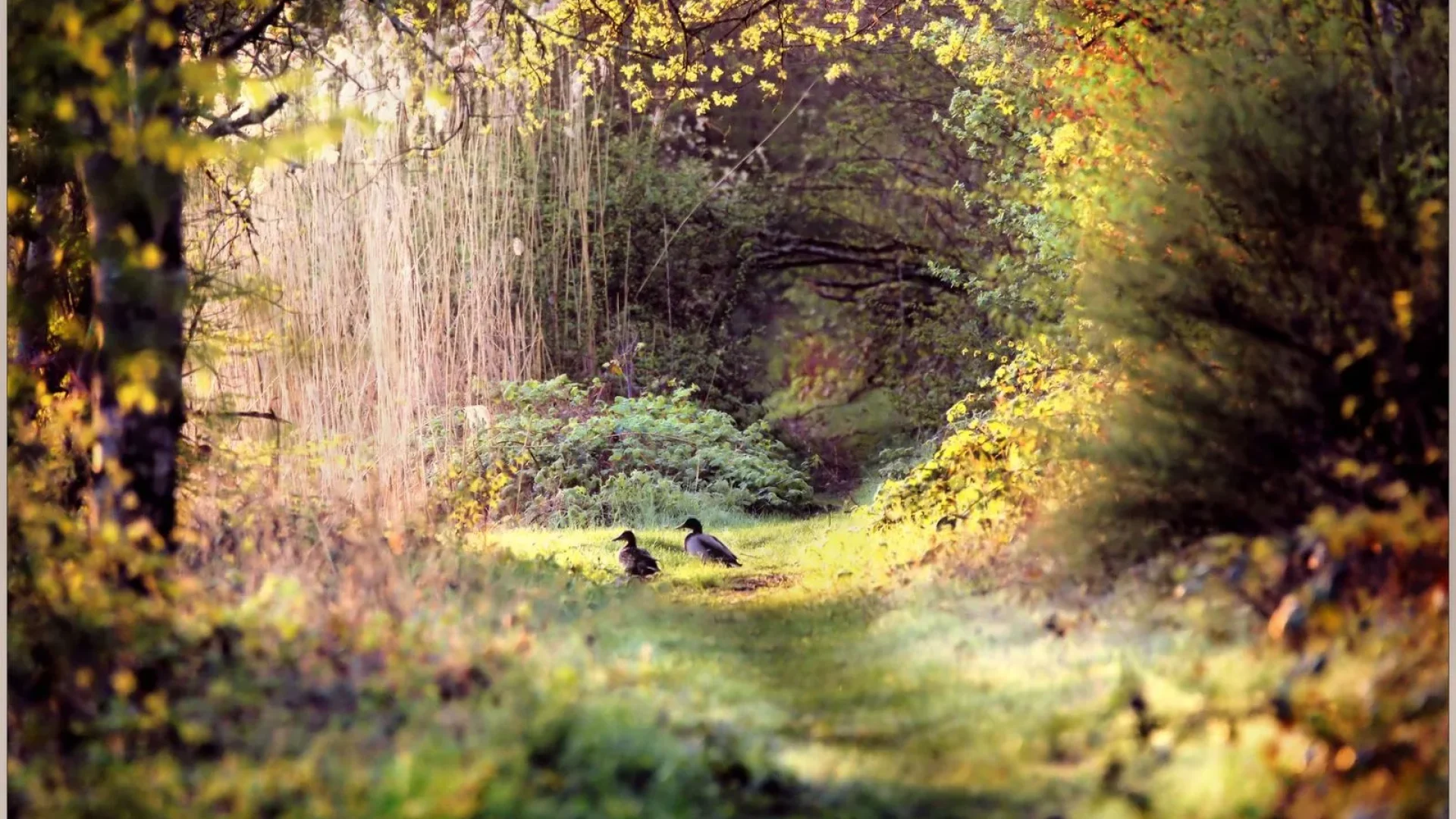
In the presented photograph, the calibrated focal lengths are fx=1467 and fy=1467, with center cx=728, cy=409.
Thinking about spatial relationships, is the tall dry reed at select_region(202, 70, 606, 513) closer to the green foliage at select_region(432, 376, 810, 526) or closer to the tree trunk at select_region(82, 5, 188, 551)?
the green foliage at select_region(432, 376, 810, 526)

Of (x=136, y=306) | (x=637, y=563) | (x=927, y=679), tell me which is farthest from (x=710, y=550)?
(x=136, y=306)

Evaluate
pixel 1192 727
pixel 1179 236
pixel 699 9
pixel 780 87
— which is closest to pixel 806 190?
pixel 780 87

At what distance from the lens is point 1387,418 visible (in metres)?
4.01

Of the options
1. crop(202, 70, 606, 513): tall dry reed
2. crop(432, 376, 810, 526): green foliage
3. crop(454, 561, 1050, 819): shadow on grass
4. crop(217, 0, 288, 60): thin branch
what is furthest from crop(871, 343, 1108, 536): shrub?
crop(217, 0, 288, 60): thin branch

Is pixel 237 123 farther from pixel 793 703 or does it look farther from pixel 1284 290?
pixel 1284 290

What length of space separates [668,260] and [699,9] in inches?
143

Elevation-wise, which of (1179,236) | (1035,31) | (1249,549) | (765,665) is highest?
(1035,31)

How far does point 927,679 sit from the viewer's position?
4.37 meters

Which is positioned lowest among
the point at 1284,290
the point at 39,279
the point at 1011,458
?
the point at 1011,458

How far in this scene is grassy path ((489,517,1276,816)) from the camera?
3486 mm

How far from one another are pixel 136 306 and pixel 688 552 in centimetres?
415

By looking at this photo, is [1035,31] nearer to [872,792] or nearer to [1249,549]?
[1249,549]

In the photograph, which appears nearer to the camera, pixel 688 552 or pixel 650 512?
pixel 688 552

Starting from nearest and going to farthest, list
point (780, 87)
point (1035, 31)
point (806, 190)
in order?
point (1035, 31) → point (806, 190) → point (780, 87)
